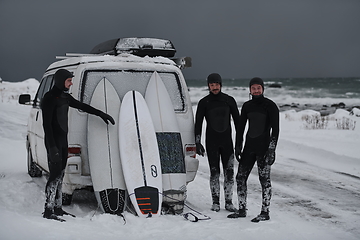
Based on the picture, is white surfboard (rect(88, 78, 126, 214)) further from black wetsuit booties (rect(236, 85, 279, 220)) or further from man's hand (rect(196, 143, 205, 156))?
black wetsuit booties (rect(236, 85, 279, 220))

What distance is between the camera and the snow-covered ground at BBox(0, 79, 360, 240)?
428 centimetres

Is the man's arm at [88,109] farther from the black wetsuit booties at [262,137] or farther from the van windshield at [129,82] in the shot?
the black wetsuit booties at [262,137]

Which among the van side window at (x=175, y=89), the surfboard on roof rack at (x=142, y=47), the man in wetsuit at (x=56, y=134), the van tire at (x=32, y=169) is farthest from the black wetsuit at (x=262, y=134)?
the van tire at (x=32, y=169)

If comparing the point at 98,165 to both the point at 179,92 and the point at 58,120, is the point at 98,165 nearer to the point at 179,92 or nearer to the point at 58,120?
the point at 58,120

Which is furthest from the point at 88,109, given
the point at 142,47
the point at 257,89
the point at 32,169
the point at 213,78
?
the point at 32,169

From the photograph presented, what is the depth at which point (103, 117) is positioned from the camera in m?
5.35

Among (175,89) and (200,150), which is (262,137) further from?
(175,89)

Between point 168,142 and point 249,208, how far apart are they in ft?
5.02

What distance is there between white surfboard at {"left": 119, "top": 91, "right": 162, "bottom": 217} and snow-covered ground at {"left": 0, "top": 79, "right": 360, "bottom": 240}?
0.89 feet

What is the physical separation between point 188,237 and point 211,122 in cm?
197

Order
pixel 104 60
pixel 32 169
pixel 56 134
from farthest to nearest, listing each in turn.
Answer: pixel 32 169 → pixel 104 60 → pixel 56 134

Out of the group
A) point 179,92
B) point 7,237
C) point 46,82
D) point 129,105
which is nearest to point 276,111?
point 179,92

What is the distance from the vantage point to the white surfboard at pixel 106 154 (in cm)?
516

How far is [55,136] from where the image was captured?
4.88m
